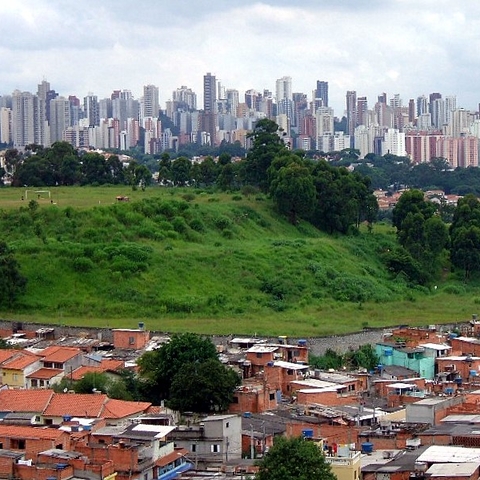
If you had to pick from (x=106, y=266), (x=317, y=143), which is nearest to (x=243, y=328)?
(x=106, y=266)

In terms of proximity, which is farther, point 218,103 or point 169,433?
point 218,103

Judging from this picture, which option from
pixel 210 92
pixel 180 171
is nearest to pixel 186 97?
pixel 210 92

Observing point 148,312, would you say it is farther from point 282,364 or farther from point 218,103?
point 218,103

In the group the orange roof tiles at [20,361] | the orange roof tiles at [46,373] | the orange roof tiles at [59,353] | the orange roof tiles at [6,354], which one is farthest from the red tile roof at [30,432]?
the orange roof tiles at [6,354]

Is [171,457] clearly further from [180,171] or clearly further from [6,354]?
[180,171]

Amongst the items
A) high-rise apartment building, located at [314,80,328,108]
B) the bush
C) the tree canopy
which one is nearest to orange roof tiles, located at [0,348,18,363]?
the tree canopy

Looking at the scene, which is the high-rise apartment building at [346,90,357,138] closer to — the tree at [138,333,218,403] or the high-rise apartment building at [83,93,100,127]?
the high-rise apartment building at [83,93,100,127]

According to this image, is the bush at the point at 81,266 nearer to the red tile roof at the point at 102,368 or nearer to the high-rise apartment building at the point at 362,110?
the red tile roof at the point at 102,368
